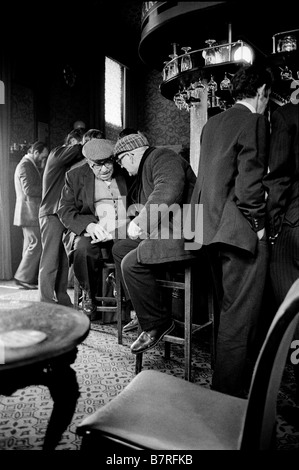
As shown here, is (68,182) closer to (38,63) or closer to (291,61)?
(291,61)

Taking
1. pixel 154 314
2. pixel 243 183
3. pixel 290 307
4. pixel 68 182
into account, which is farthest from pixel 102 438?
pixel 68 182

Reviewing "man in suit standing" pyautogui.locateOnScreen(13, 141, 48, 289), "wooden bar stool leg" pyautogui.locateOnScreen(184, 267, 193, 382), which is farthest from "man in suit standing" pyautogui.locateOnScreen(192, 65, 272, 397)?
"man in suit standing" pyautogui.locateOnScreen(13, 141, 48, 289)

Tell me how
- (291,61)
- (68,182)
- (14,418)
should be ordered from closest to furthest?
(14,418)
(68,182)
(291,61)

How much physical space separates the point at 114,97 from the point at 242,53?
16.4 feet

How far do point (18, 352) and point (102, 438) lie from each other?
0.96ft

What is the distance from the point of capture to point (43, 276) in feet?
12.8

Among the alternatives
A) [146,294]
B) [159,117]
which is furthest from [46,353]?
[159,117]

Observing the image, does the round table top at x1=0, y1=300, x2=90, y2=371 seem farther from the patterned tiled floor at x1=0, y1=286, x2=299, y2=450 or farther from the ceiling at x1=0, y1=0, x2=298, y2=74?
the ceiling at x1=0, y1=0, x2=298, y2=74

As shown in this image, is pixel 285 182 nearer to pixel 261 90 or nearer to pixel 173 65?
pixel 261 90

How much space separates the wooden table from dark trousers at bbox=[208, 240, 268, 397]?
918 mm

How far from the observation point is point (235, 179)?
2.02 metres

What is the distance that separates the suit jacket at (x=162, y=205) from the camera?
2346 mm

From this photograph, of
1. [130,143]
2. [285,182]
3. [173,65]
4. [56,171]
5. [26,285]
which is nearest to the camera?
[285,182]

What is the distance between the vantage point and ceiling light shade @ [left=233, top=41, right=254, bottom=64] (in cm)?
360
